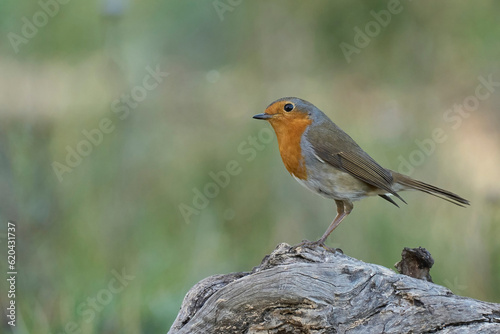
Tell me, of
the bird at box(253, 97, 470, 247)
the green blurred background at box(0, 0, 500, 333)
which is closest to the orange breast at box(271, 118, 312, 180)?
the bird at box(253, 97, 470, 247)

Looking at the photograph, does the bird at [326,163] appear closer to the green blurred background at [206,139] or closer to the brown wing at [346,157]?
the brown wing at [346,157]

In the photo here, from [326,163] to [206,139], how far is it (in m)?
1.90

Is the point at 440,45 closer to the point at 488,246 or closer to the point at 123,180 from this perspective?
the point at 488,246

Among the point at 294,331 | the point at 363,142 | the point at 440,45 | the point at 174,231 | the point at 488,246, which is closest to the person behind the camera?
the point at 294,331

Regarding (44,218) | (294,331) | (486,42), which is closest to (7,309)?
(44,218)

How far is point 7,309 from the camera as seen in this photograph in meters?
3.90

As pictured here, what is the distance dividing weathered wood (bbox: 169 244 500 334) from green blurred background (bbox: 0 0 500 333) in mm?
1073

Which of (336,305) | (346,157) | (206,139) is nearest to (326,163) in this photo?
(346,157)

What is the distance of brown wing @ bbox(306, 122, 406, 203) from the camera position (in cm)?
376

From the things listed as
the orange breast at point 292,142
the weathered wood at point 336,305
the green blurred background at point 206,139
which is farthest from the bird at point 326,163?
the green blurred background at point 206,139

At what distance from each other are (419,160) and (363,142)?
50 centimetres

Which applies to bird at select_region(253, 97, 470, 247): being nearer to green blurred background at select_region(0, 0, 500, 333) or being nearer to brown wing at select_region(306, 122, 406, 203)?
brown wing at select_region(306, 122, 406, 203)

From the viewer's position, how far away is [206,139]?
550 centimetres

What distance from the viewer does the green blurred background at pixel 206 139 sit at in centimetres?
412
